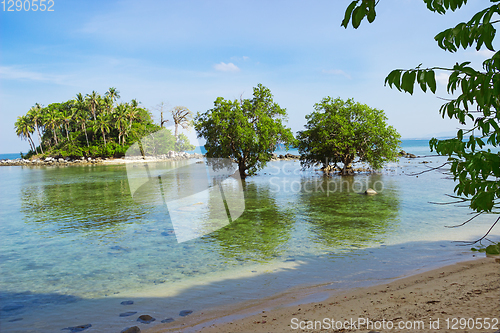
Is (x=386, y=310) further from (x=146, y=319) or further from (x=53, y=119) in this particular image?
(x=53, y=119)

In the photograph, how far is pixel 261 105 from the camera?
96.1 ft

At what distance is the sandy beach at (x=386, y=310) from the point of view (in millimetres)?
4188

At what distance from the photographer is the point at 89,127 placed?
7831 cm

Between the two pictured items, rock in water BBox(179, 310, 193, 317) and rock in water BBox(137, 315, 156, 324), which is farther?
rock in water BBox(179, 310, 193, 317)

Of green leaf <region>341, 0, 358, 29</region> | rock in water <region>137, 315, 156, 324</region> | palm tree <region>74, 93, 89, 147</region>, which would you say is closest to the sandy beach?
rock in water <region>137, 315, 156, 324</region>

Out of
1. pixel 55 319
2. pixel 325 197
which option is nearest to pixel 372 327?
pixel 55 319

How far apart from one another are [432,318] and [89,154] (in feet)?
266

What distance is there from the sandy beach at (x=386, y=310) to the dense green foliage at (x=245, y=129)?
20995mm

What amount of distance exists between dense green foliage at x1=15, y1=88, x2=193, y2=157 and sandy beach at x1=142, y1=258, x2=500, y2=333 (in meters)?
74.1

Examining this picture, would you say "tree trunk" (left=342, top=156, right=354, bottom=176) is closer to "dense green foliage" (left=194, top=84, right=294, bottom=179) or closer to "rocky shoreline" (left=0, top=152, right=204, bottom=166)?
"dense green foliage" (left=194, top=84, right=294, bottom=179)

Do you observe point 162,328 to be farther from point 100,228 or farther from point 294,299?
point 100,228

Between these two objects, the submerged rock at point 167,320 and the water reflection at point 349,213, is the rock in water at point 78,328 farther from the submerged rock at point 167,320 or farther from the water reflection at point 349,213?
the water reflection at point 349,213

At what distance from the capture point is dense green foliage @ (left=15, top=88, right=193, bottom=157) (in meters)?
74.8

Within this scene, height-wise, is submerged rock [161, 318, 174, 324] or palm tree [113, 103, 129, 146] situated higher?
palm tree [113, 103, 129, 146]
